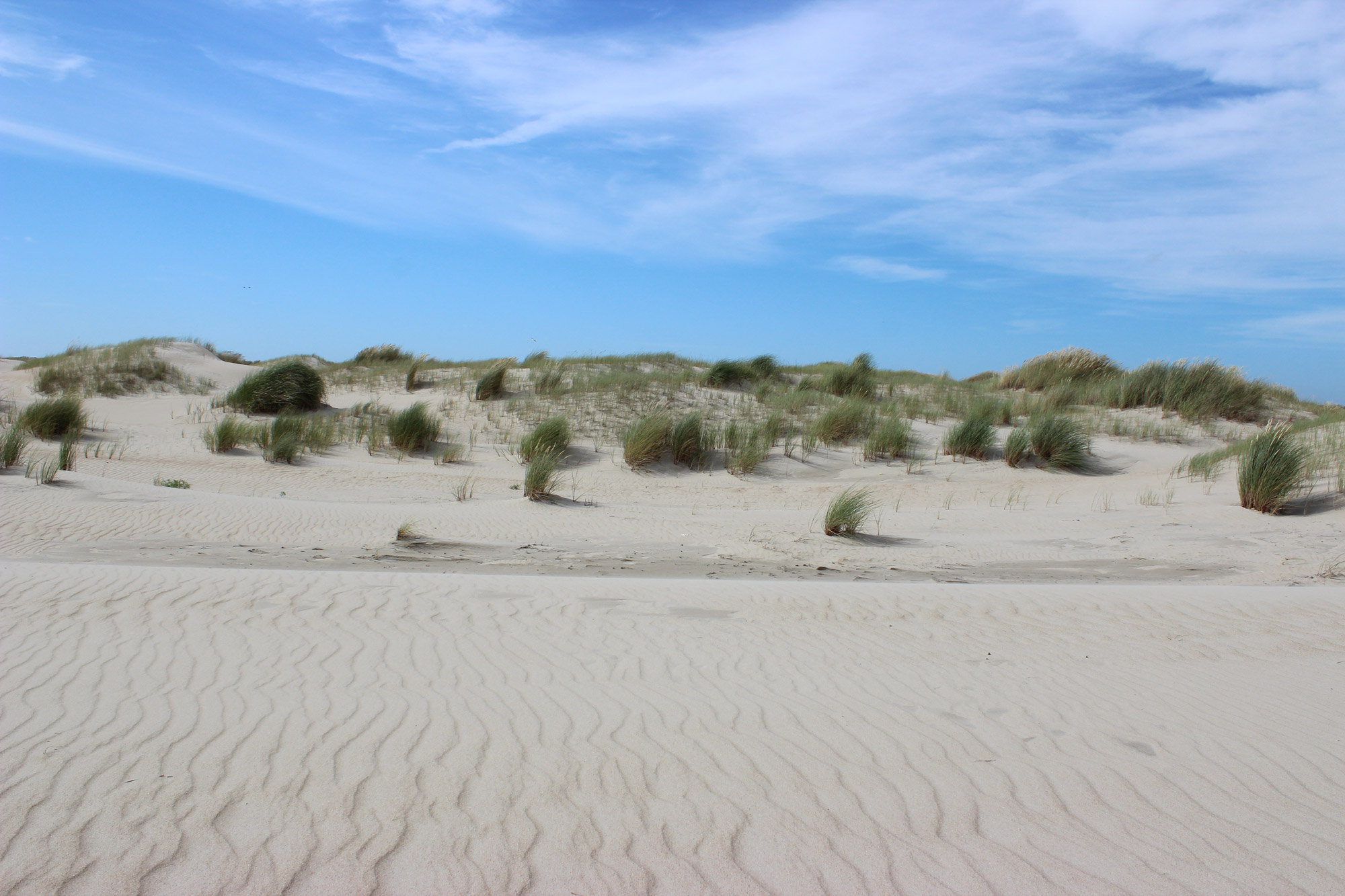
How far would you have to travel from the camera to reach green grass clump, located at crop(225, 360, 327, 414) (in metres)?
17.2

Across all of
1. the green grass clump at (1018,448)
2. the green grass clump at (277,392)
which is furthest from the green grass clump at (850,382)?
the green grass clump at (277,392)

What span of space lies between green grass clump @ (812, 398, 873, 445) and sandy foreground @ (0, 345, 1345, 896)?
6686mm

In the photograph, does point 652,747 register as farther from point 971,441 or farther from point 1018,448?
point 971,441

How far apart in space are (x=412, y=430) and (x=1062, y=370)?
15957 millimetres

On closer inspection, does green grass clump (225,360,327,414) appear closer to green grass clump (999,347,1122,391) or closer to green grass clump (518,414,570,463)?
green grass clump (518,414,570,463)

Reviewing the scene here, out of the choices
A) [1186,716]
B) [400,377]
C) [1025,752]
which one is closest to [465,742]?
[1025,752]

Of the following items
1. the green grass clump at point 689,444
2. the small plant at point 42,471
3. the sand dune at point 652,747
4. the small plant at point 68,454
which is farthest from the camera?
the green grass clump at point 689,444

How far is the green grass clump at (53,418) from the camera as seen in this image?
13898 mm

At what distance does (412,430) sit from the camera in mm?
14695

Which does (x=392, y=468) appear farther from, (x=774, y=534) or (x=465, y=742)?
(x=465, y=742)

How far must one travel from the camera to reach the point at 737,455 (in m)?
13.4

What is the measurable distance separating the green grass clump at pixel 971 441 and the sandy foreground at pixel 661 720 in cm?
581

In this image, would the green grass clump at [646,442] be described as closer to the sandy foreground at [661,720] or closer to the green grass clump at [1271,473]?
the sandy foreground at [661,720]

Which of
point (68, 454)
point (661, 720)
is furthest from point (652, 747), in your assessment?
point (68, 454)
